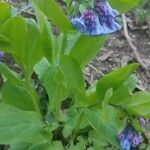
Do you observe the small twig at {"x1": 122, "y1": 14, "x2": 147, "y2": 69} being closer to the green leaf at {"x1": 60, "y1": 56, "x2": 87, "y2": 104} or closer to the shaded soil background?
the shaded soil background

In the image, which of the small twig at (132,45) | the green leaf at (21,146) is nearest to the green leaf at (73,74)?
the green leaf at (21,146)

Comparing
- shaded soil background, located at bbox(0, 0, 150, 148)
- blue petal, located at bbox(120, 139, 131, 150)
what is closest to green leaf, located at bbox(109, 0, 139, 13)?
blue petal, located at bbox(120, 139, 131, 150)

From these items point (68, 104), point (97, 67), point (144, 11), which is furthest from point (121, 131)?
point (144, 11)

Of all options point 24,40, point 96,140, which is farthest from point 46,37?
point 96,140

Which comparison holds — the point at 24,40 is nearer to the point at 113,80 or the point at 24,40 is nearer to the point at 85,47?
the point at 85,47

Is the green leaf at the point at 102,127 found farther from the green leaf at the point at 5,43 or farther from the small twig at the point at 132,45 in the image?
the small twig at the point at 132,45
